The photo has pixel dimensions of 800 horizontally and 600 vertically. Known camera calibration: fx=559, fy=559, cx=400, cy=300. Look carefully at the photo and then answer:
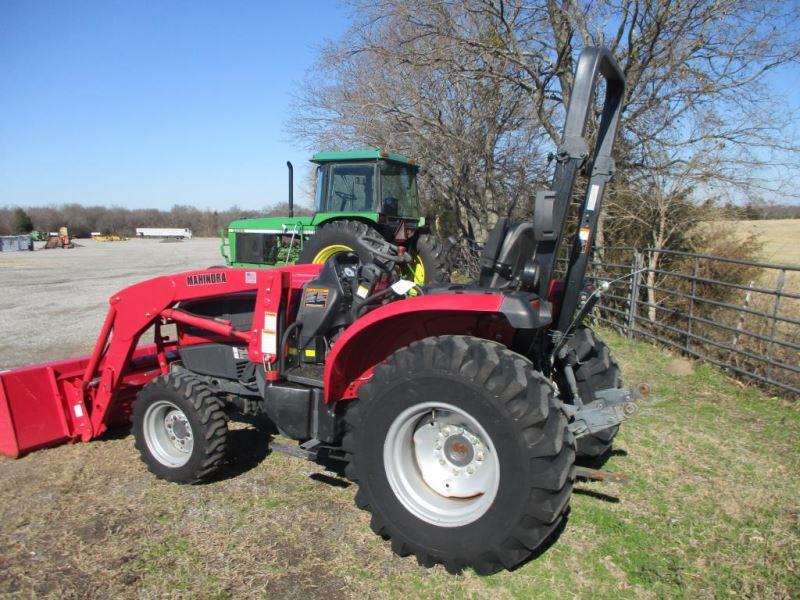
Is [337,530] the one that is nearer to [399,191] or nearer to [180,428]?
[180,428]

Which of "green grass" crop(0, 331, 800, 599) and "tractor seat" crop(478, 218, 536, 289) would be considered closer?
"green grass" crop(0, 331, 800, 599)

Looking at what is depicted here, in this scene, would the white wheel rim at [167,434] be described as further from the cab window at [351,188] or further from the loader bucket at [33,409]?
the cab window at [351,188]

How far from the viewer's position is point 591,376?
10.9 feet

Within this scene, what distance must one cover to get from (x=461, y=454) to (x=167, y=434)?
1959 millimetres

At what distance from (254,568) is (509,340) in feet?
5.38

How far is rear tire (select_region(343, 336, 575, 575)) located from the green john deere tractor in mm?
5683

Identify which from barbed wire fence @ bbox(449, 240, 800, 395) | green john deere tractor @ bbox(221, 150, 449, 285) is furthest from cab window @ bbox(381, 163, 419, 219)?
barbed wire fence @ bbox(449, 240, 800, 395)

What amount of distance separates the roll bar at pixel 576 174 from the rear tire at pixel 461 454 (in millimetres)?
524

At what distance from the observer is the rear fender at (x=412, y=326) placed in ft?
7.93

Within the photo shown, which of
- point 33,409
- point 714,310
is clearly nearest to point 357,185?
point 714,310

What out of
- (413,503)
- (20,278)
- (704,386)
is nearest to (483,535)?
(413,503)

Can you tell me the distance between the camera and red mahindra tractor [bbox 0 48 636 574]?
227 cm

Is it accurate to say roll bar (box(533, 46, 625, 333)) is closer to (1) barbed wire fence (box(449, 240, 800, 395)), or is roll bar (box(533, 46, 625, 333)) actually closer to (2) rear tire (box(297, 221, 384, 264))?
(1) barbed wire fence (box(449, 240, 800, 395))

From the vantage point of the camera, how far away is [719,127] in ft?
25.1
